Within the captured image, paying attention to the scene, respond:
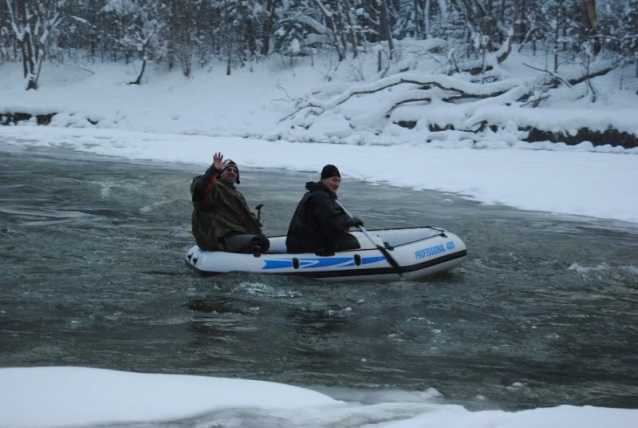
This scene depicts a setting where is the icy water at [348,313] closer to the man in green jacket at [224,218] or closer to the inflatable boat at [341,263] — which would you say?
the inflatable boat at [341,263]

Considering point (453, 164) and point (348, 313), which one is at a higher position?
point (453, 164)

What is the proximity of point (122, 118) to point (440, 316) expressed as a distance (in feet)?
88.5

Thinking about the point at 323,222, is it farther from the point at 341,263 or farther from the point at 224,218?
the point at 224,218

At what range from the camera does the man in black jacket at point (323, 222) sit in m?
7.82

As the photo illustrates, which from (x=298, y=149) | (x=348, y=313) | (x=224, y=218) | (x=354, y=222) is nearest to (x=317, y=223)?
(x=354, y=222)

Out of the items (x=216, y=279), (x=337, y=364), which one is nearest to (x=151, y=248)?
(x=216, y=279)

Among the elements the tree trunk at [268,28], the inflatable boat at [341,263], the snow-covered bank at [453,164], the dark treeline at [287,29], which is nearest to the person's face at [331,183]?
the inflatable boat at [341,263]

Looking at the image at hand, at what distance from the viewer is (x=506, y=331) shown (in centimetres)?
638

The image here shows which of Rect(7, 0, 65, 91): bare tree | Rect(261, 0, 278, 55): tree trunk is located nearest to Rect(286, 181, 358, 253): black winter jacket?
Rect(261, 0, 278, 55): tree trunk

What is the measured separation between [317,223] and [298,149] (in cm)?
1432

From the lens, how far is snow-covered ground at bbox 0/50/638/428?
160 inches

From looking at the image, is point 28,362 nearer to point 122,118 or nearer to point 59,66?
point 122,118

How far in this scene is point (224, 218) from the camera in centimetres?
829

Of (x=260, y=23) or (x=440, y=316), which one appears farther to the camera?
(x=260, y=23)
